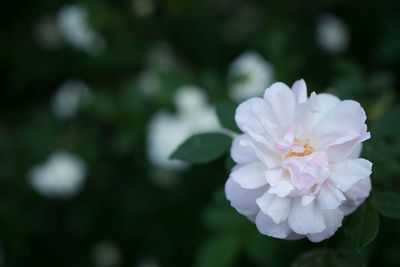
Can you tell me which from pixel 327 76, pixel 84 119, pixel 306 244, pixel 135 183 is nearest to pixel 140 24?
pixel 84 119

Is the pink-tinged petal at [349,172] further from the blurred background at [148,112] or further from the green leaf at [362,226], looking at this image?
the blurred background at [148,112]

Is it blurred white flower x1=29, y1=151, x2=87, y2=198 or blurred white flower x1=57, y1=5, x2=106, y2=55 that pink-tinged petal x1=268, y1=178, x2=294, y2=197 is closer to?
blurred white flower x1=29, y1=151, x2=87, y2=198

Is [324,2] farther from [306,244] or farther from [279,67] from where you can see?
[306,244]

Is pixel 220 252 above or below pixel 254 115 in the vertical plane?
below

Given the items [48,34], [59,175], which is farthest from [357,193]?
[48,34]

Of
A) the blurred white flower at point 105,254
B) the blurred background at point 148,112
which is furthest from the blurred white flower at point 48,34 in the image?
the blurred white flower at point 105,254

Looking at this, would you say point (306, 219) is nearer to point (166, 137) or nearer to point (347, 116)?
point (347, 116)
